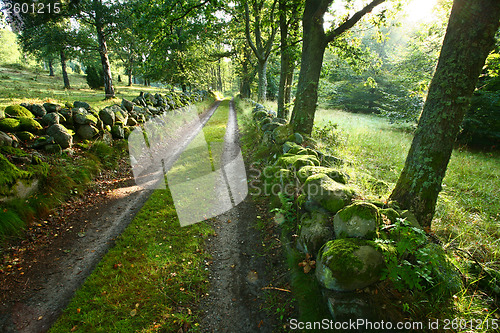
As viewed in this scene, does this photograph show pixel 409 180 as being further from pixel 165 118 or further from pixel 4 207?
pixel 165 118

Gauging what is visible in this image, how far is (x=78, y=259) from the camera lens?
380 cm

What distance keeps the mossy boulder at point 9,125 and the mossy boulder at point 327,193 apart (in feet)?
24.1

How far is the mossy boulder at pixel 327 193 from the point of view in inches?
132

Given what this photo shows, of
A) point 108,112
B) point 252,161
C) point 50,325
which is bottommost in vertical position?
point 50,325

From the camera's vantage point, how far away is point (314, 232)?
326cm

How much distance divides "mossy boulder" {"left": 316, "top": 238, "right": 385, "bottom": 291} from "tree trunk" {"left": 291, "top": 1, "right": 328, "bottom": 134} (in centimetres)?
541

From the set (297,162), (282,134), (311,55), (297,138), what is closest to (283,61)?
(311,55)

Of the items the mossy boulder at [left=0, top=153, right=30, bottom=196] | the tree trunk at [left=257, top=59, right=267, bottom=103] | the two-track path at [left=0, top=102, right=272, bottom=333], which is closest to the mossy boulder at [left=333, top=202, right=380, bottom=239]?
the two-track path at [left=0, top=102, right=272, bottom=333]

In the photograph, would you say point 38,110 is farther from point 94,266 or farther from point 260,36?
point 260,36

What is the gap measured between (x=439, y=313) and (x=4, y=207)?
7204 millimetres

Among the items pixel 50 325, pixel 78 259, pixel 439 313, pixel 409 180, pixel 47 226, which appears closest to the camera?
pixel 439 313

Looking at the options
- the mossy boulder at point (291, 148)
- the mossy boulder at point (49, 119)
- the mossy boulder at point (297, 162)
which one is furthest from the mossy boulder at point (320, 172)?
the mossy boulder at point (49, 119)

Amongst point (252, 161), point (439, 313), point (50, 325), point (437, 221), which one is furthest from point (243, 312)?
point (252, 161)

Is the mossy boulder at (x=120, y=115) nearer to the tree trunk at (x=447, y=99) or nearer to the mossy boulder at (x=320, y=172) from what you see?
the mossy boulder at (x=320, y=172)
